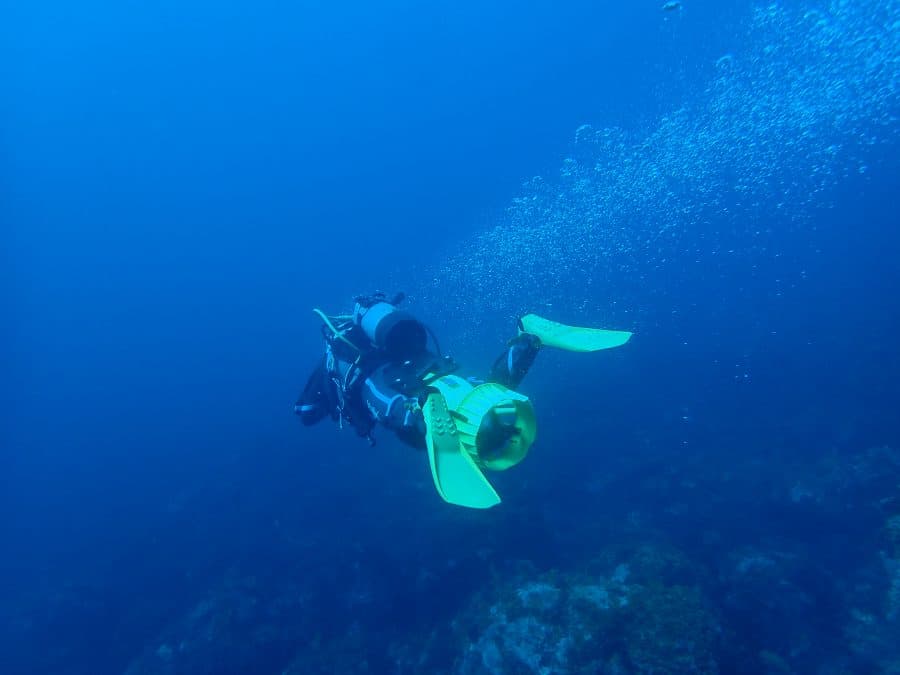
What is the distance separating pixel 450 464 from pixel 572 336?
1.73 metres

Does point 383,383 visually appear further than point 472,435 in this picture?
Yes

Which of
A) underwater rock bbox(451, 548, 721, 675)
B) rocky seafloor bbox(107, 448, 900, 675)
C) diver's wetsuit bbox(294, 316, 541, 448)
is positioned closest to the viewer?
diver's wetsuit bbox(294, 316, 541, 448)

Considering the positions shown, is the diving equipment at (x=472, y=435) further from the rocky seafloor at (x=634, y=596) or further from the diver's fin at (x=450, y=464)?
the rocky seafloor at (x=634, y=596)

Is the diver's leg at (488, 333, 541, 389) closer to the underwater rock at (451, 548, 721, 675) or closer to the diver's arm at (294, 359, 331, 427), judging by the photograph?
the diver's arm at (294, 359, 331, 427)

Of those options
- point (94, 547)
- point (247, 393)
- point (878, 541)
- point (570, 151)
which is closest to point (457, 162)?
point (570, 151)

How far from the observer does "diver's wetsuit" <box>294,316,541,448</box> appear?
352 centimetres

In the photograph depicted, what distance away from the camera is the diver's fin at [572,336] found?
3.70 meters

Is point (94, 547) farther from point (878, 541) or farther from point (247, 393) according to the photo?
point (878, 541)

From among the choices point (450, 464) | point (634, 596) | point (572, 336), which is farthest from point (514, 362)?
point (634, 596)

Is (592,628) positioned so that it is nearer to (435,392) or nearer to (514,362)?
(514,362)

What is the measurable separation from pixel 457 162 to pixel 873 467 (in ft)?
180

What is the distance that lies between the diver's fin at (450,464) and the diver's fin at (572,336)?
4.25 ft

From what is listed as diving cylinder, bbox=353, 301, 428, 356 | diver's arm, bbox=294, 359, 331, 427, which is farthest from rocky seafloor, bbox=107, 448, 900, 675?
diving cylinder, bbox=353, 301, 428, 356

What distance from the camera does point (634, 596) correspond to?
21.0ft
